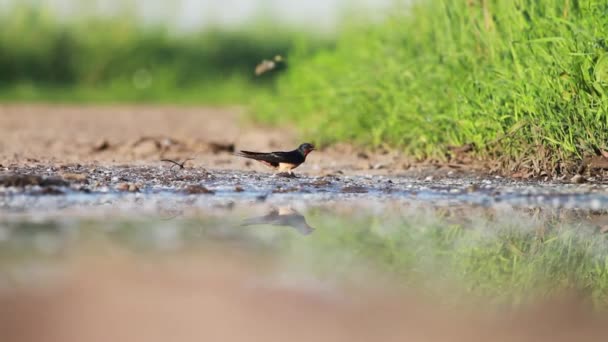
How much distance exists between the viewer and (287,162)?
Result: 5.46m

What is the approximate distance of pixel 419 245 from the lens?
12.4 feet

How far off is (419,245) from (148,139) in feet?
12.8

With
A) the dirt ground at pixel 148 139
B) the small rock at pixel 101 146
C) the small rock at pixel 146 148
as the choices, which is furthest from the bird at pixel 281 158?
the small rock at pixel 101 146

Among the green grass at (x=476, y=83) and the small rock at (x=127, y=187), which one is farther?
the green grass at (x=476, y=83)

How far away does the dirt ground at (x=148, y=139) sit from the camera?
20.9 ft

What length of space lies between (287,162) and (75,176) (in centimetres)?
104

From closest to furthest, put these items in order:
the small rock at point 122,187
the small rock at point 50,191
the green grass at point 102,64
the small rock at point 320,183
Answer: the small rock at point 50,191, the small rock at point 122,187, the small rock at point 320,183, the green grass at point 102,64

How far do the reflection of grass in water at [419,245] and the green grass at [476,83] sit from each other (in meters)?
1.05

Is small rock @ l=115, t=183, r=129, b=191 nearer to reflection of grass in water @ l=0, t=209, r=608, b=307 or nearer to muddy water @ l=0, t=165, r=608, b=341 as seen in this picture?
muddy water @ l=0, t=165, r=608, b=341

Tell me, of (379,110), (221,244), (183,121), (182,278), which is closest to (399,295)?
(182,278)

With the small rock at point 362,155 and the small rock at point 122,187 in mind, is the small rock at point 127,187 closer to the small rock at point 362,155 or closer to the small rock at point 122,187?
the small rock at point 122,187

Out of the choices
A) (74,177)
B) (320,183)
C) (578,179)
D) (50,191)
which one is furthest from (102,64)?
(578,179)

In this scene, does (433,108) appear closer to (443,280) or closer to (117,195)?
(117,195)

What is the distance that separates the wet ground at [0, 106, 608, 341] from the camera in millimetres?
2705
